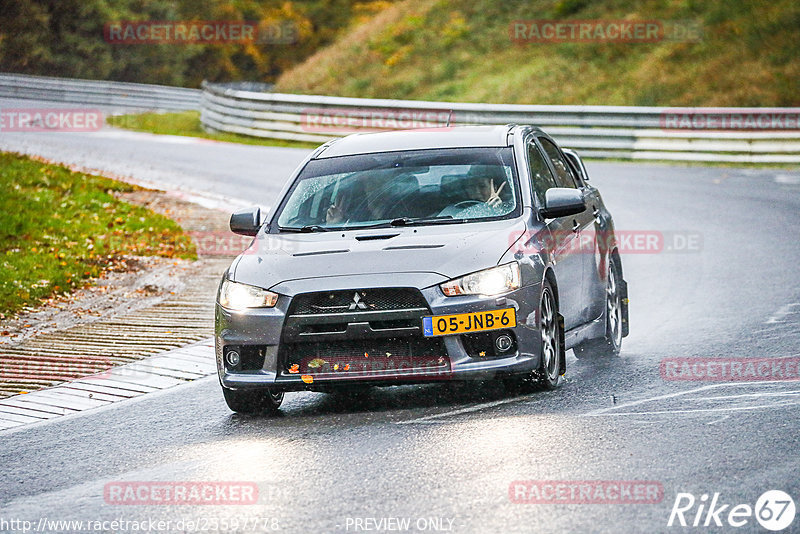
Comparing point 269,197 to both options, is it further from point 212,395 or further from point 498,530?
point 498,530

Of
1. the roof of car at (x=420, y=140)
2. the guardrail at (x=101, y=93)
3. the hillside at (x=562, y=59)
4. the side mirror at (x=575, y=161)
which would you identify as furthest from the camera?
the guardrail at (x=101, y=93)

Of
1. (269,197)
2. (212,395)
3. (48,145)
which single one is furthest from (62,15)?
(212,395)

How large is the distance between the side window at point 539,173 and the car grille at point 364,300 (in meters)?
1.63

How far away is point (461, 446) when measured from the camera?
7.17m

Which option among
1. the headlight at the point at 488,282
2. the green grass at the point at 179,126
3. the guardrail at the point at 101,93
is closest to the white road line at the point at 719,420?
the headlight at the point at 488,282

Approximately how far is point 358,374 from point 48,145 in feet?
71.9

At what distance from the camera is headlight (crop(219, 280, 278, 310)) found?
26.9 feet

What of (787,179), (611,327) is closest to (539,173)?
(611,327)

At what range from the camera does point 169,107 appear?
43812mm

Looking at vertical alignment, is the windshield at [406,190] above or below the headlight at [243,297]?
above

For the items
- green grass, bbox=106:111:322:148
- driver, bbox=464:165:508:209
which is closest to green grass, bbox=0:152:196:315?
driver, bbox=464:165:508:209

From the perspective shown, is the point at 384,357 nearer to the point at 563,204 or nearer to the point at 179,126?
the point at 563,204

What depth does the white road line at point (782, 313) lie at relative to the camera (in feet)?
36.1

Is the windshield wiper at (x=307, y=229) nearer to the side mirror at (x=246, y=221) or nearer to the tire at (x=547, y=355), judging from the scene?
the side mirror at (x=246, y=221)
